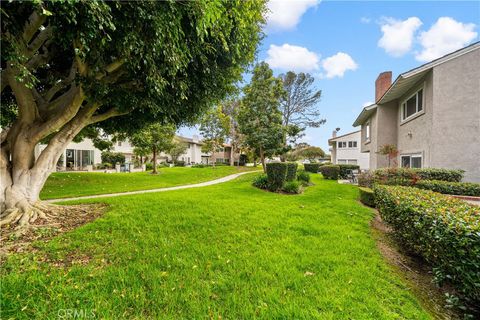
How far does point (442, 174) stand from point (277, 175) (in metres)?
7.13

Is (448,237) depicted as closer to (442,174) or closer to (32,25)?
(32,25)

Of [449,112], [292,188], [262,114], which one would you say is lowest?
[292,188]

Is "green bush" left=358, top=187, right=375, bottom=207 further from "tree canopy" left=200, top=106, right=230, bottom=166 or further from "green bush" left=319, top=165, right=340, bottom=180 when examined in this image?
"tree canopy" left=200, top=106, right=230, bottom=166

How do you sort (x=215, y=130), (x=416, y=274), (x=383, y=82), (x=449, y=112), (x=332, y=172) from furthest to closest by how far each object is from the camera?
(x=215, y=130), (x=332, y=172), (x=383, y=82), (x=449, y=112), (x=416, y=274)

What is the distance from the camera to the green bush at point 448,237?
239 cm

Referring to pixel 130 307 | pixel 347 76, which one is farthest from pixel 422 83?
pixel 130 307

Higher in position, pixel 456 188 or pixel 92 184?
pixel 456 188

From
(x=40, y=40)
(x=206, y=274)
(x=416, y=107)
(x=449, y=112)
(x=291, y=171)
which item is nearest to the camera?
(x=206, y=274)

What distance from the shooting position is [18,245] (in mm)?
3959

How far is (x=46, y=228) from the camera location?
4727mm

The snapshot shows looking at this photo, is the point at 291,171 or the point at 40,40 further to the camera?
the point at 291,171

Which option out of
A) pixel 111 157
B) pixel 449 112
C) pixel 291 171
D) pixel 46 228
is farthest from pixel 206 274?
pixel 111 157

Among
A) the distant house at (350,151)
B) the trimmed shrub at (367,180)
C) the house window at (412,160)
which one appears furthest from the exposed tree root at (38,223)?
the distant house at (350,151)

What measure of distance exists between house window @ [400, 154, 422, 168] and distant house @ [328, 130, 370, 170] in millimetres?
16526
